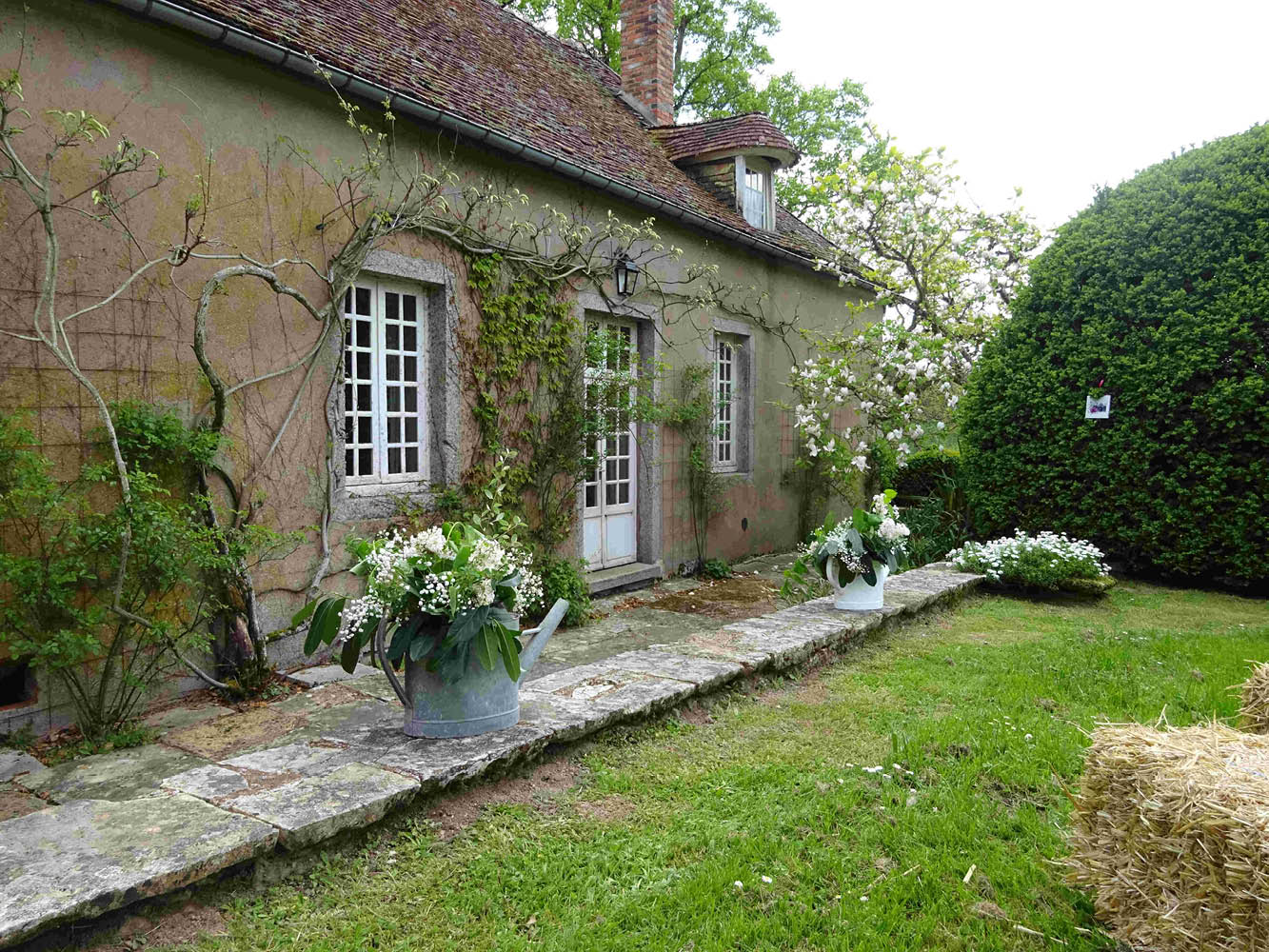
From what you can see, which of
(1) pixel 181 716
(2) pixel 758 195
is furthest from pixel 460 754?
(2) pixel 758 195

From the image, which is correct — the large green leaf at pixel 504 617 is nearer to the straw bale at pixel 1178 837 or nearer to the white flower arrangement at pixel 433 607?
the white flower arrangement at pixel 433 607


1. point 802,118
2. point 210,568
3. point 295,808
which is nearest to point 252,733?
point 210,568

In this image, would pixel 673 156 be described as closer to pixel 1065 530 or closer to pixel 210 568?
pixel 1065 530

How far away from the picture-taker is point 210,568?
14.8 feet

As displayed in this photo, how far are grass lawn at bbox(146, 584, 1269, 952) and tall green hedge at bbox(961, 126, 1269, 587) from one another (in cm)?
413

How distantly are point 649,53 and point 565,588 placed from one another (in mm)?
8052

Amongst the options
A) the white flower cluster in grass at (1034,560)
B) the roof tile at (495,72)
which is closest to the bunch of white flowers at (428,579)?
the roof tile at (495,72)

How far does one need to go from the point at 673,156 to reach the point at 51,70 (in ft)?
25.4

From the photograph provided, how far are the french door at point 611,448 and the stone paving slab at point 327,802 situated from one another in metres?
4.51

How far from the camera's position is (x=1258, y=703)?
302 cm

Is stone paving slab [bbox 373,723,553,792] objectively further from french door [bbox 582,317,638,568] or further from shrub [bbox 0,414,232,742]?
french door [bbox 582,317,638,568]

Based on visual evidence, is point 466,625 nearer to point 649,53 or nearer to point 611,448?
point 611,448

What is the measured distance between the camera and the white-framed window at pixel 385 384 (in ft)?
18.9

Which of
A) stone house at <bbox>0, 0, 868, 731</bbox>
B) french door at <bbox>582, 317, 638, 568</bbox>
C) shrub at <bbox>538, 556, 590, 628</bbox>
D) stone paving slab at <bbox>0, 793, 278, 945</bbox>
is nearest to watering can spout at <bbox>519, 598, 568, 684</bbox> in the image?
stone paving slab at <bbox>0, 793, 278, 945</bbox>
